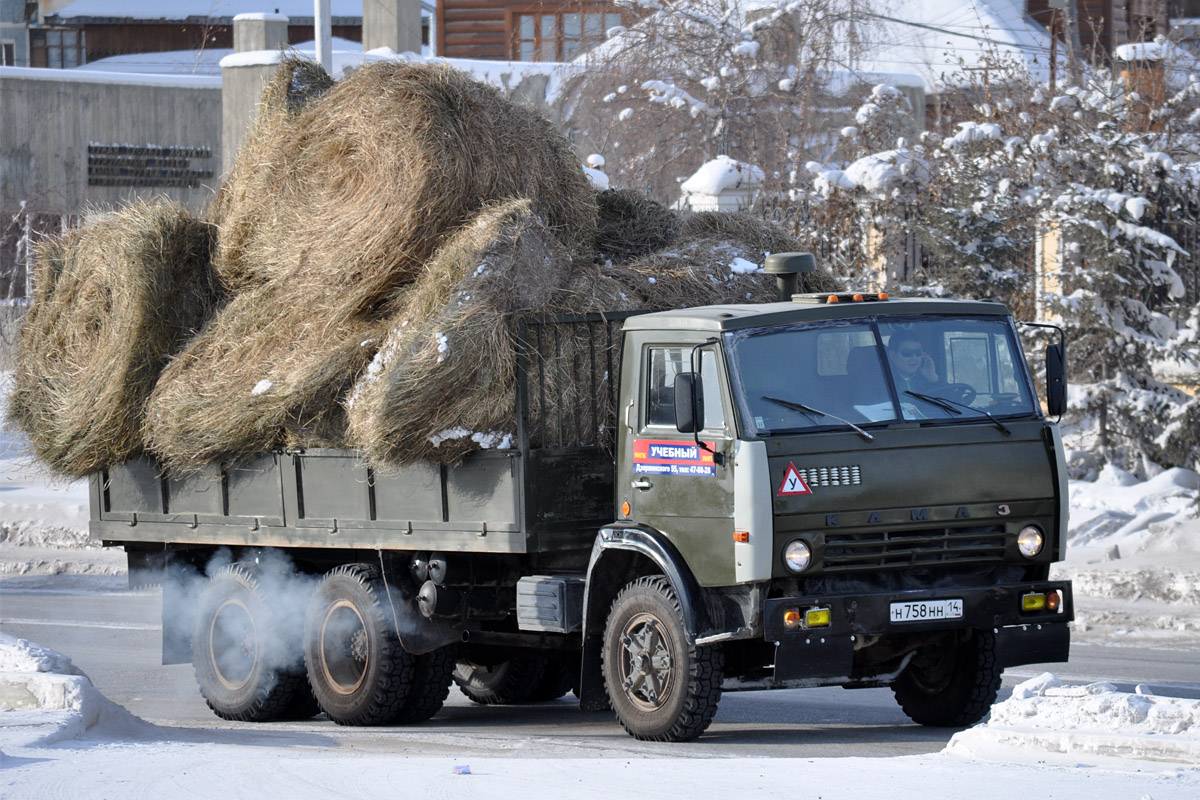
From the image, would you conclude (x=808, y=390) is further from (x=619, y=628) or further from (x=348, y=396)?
(x=348, y=396)

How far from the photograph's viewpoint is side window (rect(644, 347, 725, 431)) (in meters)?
7.97

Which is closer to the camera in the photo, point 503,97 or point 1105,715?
point 1105,715

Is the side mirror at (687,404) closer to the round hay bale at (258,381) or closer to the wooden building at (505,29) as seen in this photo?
the round hay bale at (258,381)

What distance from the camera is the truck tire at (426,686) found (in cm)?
962

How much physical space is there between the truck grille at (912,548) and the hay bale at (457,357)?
71.8 inches

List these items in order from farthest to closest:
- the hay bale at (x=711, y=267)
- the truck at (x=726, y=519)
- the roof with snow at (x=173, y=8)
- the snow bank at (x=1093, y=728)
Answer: the roof with snow at (x=173, y=8) < the hay bale at (x=711, y=267) < the truck at (x=726, y=519) < the snow bank at (x=1093, y=728)

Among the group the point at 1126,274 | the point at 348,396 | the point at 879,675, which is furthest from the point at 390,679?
the point at 1126,274

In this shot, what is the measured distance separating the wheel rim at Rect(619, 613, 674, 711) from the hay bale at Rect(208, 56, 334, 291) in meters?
3.55

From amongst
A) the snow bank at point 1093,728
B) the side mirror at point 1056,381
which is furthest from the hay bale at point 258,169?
the snow bank at point 1093,728

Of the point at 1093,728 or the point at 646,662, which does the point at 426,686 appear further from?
the point at 1093,728

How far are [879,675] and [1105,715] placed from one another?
5.40 ft

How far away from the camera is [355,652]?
379 inches

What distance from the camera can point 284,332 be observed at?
31.9ft

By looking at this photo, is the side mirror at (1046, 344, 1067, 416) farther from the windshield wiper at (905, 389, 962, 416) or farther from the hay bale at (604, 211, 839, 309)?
the hay bale at (604, 211, 839, 309)
